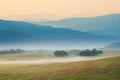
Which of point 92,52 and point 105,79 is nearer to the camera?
point 105,79

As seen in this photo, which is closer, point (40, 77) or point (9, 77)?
point (40, 77)

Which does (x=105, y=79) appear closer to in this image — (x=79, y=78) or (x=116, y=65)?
(x=79, y=78)

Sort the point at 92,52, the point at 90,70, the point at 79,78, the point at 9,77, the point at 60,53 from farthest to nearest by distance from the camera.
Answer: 1. the point at 60,53
2. the point at 92,52
3. the point at 9,77
4. the point at 90,70
5. the point at 79,78

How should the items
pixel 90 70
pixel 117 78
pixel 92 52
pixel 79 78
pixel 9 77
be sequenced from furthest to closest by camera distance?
pixel 92 52
pixel 9 77
pixel 90 70
pixel 79 78
pixel 117 78

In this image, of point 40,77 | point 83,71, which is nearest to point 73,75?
point 83,71

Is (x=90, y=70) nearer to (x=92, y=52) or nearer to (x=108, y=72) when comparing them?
(x=108, y=72)

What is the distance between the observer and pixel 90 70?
240 feet

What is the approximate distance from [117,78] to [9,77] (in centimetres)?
3099

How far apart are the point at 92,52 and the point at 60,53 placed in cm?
2252

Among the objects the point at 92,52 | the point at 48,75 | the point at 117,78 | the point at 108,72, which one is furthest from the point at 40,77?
the point at 92,52

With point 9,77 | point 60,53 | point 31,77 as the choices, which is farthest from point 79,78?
point 60,53

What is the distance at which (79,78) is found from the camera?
6575 cm

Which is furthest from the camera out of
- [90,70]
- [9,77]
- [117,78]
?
[9,77]

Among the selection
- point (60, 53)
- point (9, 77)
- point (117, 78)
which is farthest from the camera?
point (60, 53)
